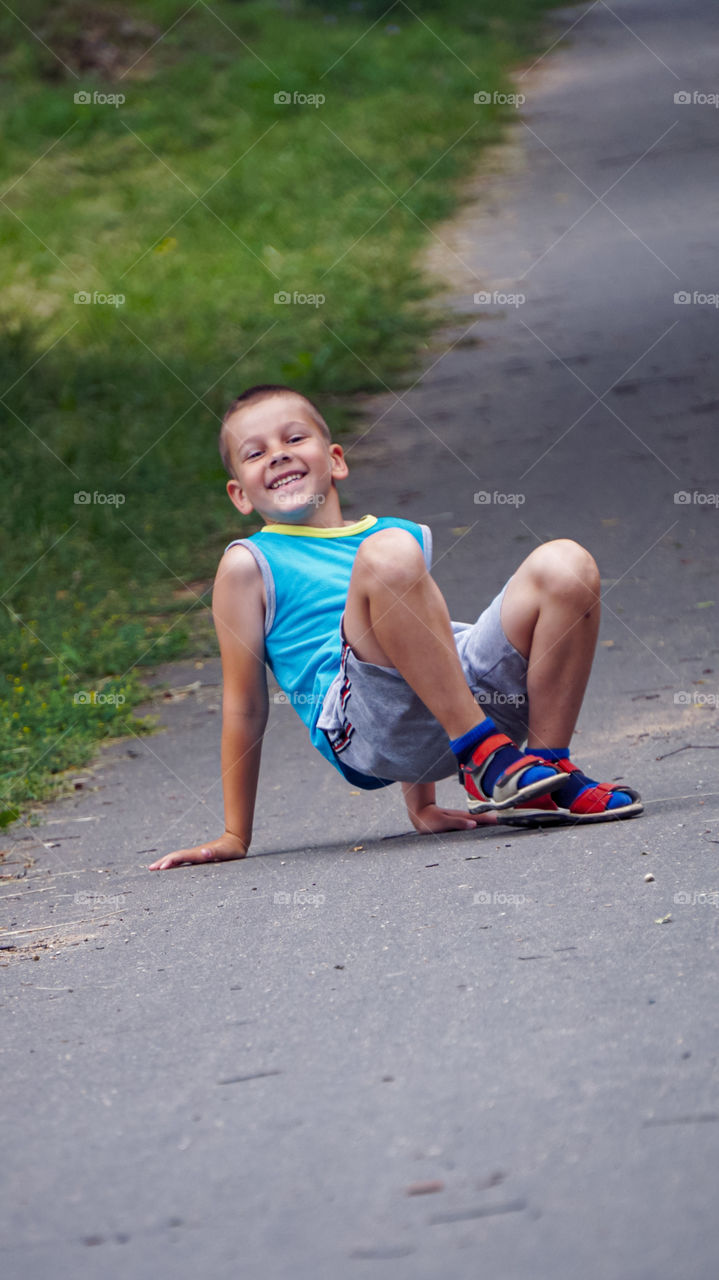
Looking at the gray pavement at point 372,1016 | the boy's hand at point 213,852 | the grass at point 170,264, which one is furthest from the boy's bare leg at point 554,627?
the grass at point 170,264

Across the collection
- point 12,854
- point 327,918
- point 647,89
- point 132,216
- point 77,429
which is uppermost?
point 647,89

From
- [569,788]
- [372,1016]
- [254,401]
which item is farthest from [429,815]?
[372,1016]

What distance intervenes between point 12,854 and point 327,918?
1.30 metres

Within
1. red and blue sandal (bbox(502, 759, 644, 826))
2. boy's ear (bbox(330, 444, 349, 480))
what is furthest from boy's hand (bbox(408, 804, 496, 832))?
boy's ear (bbox(330, 444, 349, 480))

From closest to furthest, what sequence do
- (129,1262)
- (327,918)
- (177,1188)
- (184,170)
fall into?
1. (129,1262)
2. (177,1188)
3. (327,918)
4. (184,170)

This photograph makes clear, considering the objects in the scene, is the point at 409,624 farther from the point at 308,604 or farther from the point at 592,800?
the point at 592,800

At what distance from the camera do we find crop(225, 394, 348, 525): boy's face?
3.10m

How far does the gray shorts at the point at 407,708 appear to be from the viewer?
2.88 meters

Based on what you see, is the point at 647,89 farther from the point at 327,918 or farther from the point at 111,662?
the point at 327,918

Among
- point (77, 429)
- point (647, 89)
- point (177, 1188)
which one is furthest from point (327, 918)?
point (647, 89)

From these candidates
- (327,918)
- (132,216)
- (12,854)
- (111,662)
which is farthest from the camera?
(132,216)

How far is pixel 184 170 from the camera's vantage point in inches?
494

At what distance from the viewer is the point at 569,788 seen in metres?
2.93

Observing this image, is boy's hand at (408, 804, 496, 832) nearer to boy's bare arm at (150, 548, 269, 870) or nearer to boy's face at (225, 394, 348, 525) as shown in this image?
boy's bare arm at (150, 548, 269, 870)
